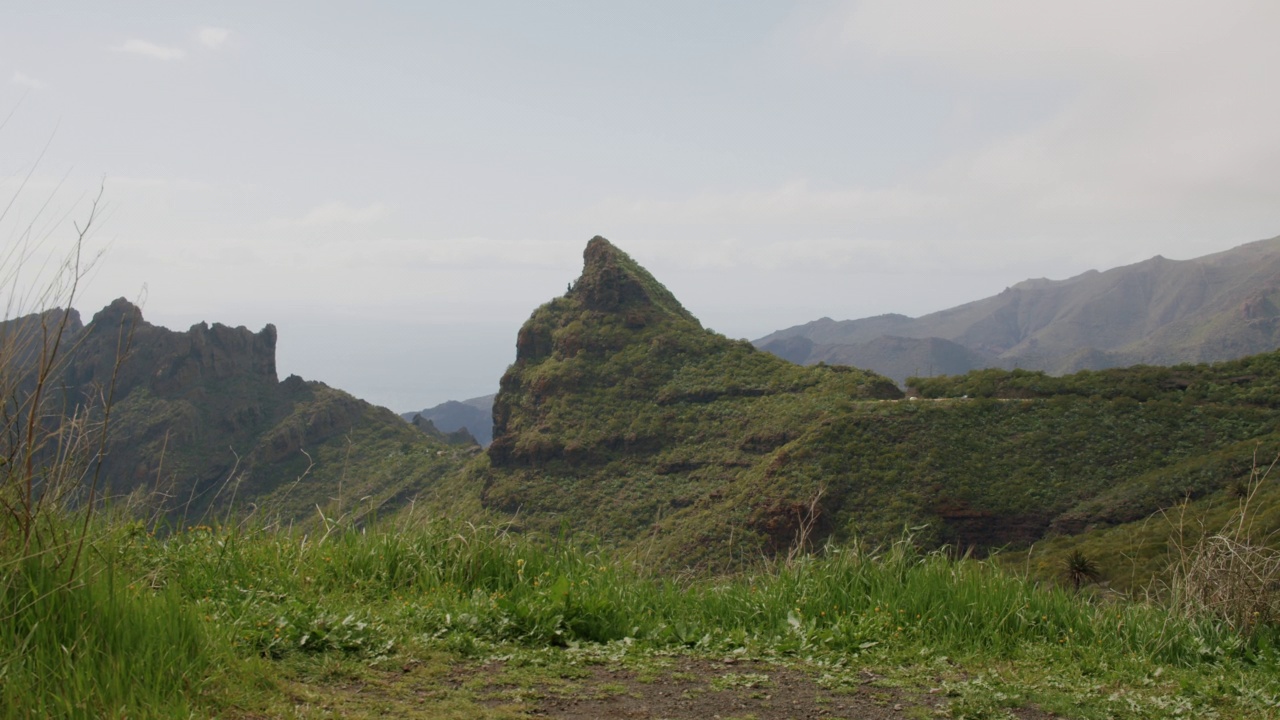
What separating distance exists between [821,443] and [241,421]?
5141cm

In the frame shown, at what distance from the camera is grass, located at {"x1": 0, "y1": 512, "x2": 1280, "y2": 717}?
3.41m

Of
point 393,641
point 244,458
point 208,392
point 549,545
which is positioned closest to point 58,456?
point 393,641

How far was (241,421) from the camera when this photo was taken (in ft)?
246

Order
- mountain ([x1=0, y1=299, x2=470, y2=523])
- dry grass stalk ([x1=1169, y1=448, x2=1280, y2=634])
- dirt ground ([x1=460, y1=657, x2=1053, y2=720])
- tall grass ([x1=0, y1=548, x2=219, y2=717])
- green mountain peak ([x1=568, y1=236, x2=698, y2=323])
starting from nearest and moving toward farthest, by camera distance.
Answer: tall grass ([x1=0, y1=548, x2=219, y2=717]), dirt ground ([x1=460, y1=657, x2=1053, y2=720]), dry grass stalk ([x1=1169, y1=448, x2=1280, y2=634]), mountain ([x1=0, y1=299, x2=470, y2=523]), green mountain peak ([x1=568, y1=236, x2=698, y2=323])

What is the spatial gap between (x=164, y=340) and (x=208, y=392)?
5748 mm

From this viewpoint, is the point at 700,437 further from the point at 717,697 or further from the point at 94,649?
the point at 94,649

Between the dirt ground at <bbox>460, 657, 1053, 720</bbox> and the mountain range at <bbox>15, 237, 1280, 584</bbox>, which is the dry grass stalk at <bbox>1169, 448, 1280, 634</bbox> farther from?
the mountain range at <bbox>15, 237, 1280, 584</bbox>

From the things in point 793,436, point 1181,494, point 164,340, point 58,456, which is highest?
point 164,340

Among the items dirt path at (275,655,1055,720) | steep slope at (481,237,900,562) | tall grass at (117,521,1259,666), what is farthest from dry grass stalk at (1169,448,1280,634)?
steep slope at (481,237,900,562)

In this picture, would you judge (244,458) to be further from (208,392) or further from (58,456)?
(58,456)

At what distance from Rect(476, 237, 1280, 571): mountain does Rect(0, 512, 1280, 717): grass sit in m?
21.2

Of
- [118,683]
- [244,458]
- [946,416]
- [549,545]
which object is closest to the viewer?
[118,683]

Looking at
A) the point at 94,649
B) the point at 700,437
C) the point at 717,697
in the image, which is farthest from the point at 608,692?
the point at 700,437

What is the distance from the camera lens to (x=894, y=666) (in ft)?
14.6
